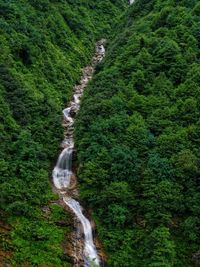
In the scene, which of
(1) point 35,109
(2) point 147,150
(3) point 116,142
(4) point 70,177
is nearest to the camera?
(2) point 147,150

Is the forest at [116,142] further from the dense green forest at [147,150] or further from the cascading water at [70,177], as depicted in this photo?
the cascading water at [70,177]

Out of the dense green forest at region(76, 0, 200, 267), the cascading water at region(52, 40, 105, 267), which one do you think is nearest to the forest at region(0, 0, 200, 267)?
the dense green forest at region(76, 0, 200, 267)

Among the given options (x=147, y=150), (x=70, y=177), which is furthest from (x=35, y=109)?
(x=147, y=150)

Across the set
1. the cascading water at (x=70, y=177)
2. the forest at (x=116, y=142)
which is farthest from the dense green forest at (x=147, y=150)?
the cascading water at (x=70, y=177)

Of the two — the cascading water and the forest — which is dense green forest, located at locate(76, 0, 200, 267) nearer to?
the forest

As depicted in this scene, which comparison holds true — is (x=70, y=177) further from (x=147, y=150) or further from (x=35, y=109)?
(x=35, y=109)
